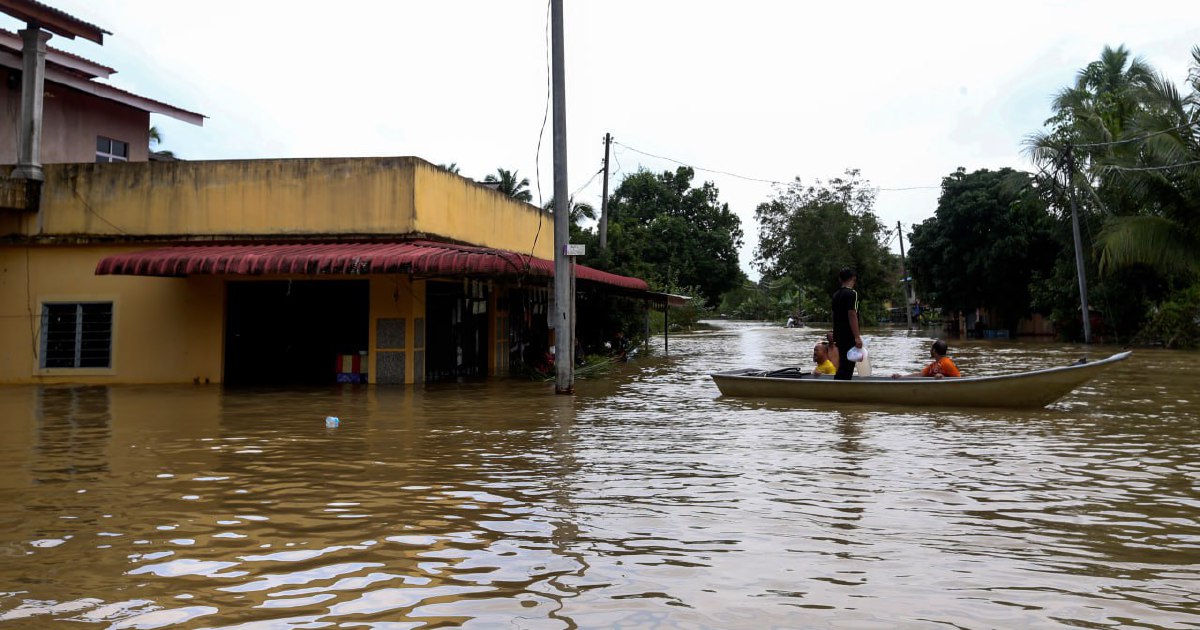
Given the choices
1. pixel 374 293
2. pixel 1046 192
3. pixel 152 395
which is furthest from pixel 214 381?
pixel 1046 192

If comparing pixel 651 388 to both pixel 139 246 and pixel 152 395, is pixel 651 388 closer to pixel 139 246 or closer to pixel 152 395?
pixel 152 395

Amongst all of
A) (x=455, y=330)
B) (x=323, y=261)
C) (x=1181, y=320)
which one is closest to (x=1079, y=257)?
(x=1181, y=320)

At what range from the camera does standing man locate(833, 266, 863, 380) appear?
13414 millimetres

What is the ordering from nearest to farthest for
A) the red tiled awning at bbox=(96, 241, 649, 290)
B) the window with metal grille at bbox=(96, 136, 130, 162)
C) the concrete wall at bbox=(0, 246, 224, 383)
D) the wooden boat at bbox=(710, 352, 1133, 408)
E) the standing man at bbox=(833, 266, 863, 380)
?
1. the wooden boat at bbox=(710, 352, 1133, 408)
2. the standing man at bbox=(833, 266, 863, 380)
3. the red tiled awning at bbox=(96, 241, 649, 290)
4. the concrete wall at bbox=(0, 246, 224, 383)
5. the window with metal grille at bbox=(96, 136, 130, 162)

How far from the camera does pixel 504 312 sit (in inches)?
904

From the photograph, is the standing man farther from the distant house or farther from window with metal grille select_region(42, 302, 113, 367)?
the distant house

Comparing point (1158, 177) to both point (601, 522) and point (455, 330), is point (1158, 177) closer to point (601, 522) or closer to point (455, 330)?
point (455, 330)

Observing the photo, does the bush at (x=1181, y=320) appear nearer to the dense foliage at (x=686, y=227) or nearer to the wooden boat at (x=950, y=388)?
the wooden boat at (x=950, y=388)

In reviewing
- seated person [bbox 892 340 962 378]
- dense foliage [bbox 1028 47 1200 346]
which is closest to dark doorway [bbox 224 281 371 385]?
seated person [bbox 892 340 962 378]

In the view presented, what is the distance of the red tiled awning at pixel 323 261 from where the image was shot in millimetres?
15547

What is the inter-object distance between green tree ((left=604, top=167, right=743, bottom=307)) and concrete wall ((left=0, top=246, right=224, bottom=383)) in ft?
153

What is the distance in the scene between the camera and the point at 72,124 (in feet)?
75.1

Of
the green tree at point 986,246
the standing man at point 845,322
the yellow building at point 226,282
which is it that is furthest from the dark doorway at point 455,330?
the green tree at point 986,246

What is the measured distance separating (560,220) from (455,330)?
507 cm
